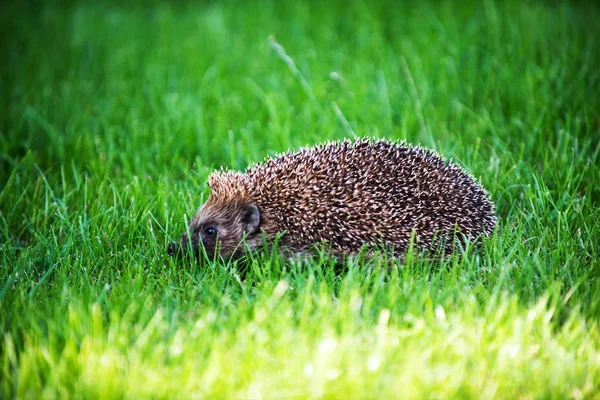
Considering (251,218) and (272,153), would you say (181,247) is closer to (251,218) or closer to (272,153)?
(251,218)

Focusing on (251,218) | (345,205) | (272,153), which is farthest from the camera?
(272,153)

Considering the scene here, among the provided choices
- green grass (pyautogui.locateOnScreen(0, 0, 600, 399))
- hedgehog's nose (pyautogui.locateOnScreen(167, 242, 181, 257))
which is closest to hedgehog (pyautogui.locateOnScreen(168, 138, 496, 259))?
hedgehog's nose (pyautogui.locateOnScreen(167, 242, 181, 257))

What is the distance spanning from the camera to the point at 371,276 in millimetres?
4520

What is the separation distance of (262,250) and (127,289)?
105cm

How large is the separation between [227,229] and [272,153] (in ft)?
5.22

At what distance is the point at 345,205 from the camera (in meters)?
4.88

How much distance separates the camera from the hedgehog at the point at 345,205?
4844mm

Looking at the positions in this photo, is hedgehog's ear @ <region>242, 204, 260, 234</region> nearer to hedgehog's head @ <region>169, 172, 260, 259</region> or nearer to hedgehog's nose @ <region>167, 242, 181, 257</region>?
hedgehog's head @ <region>169, 172, 260, 259</region>

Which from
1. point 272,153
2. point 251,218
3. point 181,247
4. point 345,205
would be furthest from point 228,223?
point 272,153

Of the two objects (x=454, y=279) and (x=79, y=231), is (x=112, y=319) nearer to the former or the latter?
(x=79, y=231)

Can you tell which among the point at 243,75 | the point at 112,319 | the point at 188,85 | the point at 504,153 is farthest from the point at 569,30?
the point at 112,319

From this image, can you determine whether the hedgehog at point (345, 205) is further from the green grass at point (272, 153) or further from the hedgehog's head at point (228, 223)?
the green grass at point (272, 153)

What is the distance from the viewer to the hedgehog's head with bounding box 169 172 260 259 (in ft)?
16.6

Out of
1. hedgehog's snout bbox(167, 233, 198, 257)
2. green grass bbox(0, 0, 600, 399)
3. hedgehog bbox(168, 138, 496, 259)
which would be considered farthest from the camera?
hedgehog's snout bbox(167, 233, 198, 257)
